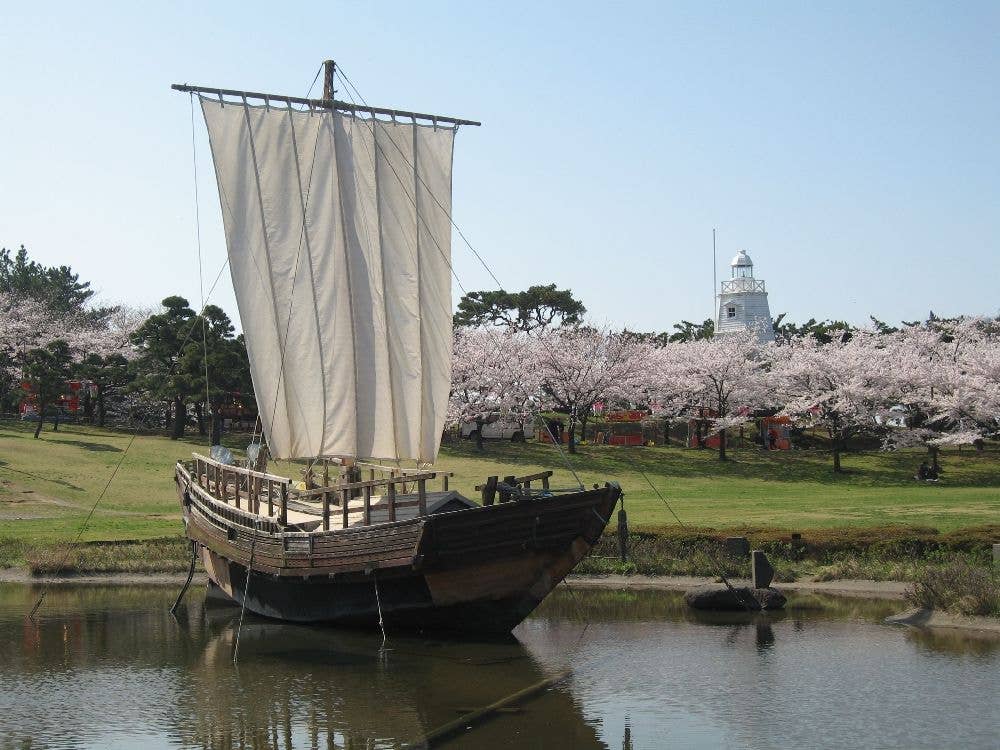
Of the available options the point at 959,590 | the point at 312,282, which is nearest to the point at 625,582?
the point at 959,590

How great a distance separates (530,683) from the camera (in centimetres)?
1781

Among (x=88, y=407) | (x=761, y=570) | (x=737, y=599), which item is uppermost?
(x=88, y=407)

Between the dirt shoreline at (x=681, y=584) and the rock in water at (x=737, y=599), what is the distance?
1515 mm

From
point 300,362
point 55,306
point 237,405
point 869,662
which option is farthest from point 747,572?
point 55,306

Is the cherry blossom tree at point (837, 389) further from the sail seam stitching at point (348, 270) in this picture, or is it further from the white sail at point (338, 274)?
the sail seam stitching at point (348, 270)

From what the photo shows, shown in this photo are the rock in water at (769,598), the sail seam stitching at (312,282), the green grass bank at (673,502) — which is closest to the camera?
the rock in water at (769,598)

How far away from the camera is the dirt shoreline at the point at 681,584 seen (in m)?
21.5

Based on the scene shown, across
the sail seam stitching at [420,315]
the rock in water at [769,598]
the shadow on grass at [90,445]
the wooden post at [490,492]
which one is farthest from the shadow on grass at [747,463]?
the wooden post at [490,492]

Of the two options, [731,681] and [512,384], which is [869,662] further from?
[512,384]

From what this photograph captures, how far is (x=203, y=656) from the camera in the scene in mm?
20719

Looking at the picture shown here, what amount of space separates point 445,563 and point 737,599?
6924 millimetres

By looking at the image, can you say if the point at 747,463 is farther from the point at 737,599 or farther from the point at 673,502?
the point at 737,599

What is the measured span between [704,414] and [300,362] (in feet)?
160

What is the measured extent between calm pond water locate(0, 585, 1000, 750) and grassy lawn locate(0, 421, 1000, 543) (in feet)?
33.3
